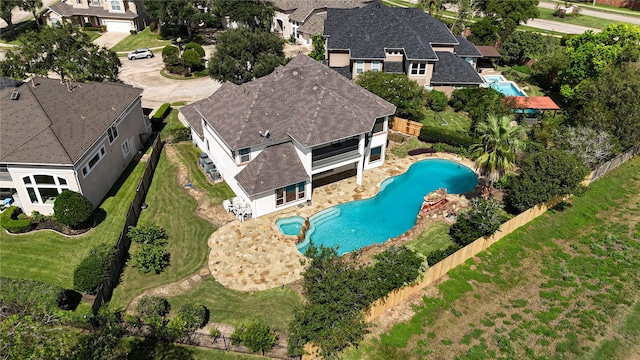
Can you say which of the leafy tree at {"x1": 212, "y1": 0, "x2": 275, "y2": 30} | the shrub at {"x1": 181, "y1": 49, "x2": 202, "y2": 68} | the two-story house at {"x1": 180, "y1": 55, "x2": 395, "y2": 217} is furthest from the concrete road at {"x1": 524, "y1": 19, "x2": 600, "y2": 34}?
the shrub at {"x1": 181, "y1": 49, "x2": 202, "y2": 68}

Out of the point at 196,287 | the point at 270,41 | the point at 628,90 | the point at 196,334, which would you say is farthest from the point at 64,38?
the point at 628,90

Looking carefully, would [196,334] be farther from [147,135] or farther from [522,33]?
[522,33]

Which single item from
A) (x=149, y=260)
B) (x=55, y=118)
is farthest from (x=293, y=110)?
(x=55, y=118)

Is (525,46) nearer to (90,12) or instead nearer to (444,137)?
(444,137)

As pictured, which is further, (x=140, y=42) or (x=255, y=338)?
(x=140, y=42)

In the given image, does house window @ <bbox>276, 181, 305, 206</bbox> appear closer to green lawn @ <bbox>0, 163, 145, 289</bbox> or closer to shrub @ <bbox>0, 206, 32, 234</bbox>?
green lawn @ <bbox>0, 163, 145, 289</bbox>

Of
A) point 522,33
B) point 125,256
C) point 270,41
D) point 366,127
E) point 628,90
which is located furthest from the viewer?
point 522,33
